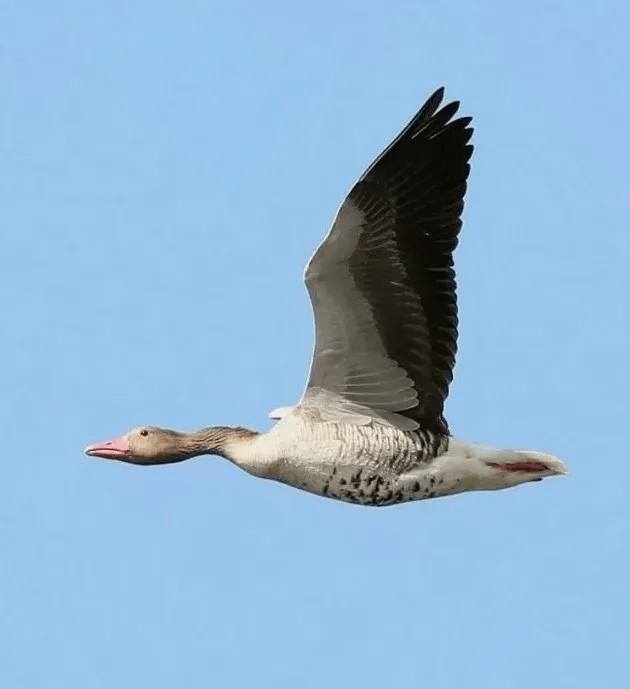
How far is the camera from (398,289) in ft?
46.0

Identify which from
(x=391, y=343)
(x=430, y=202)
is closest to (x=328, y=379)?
(x=391, y=343)

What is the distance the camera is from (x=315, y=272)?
1370 cm

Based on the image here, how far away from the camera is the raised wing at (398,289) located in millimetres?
13859

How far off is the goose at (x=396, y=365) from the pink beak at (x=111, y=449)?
993mm

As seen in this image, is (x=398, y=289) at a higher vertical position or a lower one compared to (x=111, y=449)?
higher

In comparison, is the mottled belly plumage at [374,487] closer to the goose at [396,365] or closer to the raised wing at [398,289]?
the goose at [396,365]

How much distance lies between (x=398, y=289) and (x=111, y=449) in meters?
2.64

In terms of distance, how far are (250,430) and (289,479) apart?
0.55 m

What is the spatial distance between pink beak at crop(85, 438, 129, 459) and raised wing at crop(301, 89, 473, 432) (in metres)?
1.62

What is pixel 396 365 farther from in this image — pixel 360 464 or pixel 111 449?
pixel 111 449

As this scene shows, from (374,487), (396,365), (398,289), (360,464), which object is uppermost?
(398,289)

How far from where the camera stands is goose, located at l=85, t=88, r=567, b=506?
1400 cm

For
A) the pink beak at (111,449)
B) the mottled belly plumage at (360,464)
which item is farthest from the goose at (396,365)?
the pink beak at (111,449)

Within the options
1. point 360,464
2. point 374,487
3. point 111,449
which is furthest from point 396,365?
point 111,449
